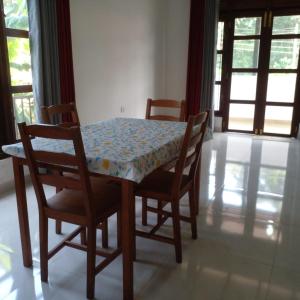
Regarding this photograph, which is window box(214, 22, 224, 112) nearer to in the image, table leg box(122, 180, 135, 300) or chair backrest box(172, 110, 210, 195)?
chair backrest box(172, 110, 210, 195)

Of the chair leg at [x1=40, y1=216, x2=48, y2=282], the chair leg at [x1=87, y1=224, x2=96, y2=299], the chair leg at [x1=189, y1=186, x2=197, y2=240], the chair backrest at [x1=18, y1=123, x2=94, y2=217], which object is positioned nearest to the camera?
the chair backrest at [x1=18, y1=123, x2=94, y2=217]

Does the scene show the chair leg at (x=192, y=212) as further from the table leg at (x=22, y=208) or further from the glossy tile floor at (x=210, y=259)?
the table leg at (x=22, y=208)

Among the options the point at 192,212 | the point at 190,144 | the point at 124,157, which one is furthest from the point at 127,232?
the point at 192,212

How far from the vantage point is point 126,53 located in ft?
15.6

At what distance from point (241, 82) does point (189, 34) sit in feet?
4.23

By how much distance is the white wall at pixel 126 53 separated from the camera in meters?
3.97

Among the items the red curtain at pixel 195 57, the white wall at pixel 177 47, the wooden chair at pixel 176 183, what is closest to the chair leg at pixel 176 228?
the wooden chair at pixel 176 183

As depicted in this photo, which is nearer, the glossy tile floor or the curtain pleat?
the glossy tile floor

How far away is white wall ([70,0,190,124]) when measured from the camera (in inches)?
156

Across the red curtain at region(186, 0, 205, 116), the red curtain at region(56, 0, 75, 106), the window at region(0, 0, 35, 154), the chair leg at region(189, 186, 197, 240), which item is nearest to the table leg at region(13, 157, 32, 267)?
the chair leg at region(189, 186, 197, 240)

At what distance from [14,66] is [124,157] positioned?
2.34 meters

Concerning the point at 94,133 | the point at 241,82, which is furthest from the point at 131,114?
the point at 94,133

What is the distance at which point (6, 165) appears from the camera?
3303mm

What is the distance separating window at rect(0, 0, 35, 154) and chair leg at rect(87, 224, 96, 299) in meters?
2.05
